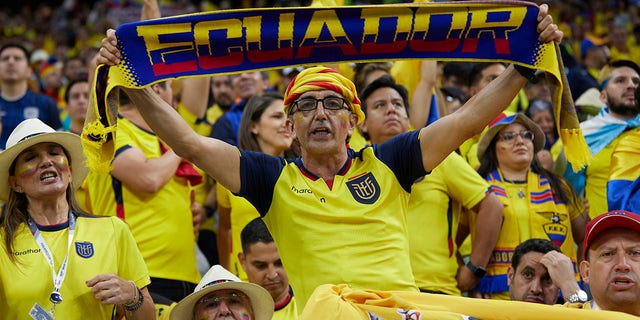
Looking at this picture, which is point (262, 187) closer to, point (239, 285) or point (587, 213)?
point (239, 285)

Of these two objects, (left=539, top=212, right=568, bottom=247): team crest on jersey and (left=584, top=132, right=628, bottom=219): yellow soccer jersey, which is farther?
(left=584, top=132, right=628, bottom=219): yellow soccer jersey

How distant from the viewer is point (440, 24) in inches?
203

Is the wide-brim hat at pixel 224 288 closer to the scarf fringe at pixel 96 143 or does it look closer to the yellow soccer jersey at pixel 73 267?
the yellow soccer jersey at pixel 73 267

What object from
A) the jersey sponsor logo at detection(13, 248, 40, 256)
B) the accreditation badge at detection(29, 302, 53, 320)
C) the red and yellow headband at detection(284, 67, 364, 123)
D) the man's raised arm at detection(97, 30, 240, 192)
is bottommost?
the accreditation badge at detection(29, 302, 53, 320)

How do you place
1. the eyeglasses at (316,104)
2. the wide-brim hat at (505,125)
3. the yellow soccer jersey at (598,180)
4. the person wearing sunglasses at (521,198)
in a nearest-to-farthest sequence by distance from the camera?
the eyeglasses at (316,104) → the person wearing sunglasses at (521,198) → the wide-brim hat at (505,125) → the yellow soccer jersey at (598,180)

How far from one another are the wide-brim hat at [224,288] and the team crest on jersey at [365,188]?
1095 mm

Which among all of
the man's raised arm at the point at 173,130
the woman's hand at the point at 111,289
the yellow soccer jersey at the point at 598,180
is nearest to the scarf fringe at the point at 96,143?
the man's raised arm at the point at 173,130

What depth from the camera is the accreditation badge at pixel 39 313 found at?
5.51 m

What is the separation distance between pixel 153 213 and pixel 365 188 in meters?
2.30

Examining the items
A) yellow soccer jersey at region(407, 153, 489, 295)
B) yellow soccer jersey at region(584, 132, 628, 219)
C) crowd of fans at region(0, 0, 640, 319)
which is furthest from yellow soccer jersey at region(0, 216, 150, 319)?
yellow soccer jersey at region(584, 132, 628, 219)

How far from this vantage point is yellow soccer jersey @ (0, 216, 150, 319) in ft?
18.3

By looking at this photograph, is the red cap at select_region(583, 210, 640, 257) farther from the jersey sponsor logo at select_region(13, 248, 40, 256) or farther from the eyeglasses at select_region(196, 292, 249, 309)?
the jersey sponsor logo at select_region(13, 248, 40, 256)

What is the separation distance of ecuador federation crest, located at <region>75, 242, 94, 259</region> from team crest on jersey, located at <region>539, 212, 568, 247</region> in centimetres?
307

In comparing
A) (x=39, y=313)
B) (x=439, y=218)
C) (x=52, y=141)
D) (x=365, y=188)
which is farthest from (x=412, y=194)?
(x=39, y=313)
